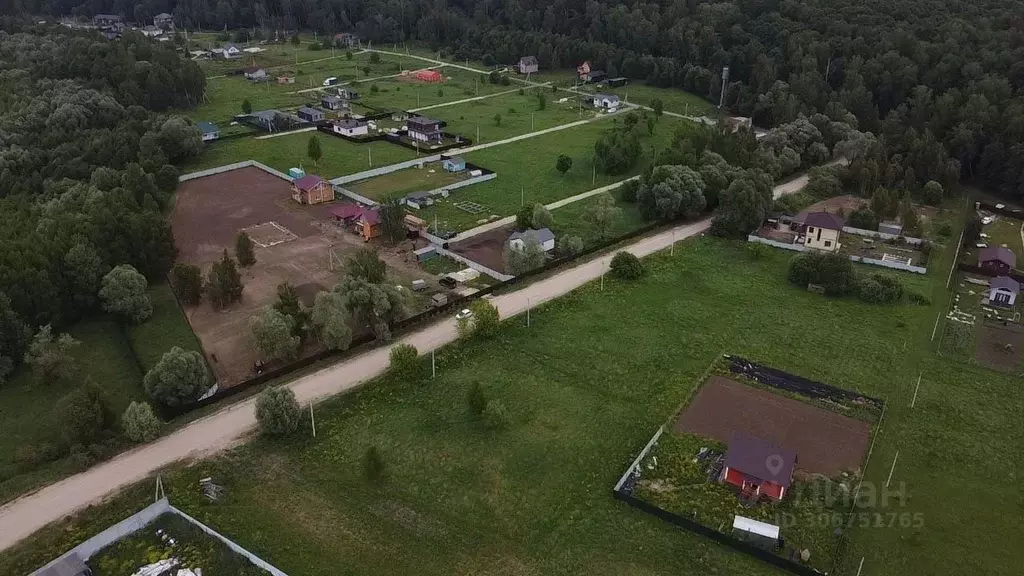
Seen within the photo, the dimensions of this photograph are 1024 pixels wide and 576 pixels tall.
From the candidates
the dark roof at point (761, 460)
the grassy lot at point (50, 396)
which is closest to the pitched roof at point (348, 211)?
the grassy lot at point (50, 396)

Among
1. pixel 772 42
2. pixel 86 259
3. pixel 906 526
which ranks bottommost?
pixel 906 526

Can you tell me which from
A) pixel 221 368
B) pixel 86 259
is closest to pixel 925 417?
pixel 221 368

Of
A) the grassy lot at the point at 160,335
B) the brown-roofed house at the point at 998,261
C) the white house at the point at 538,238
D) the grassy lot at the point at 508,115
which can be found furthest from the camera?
the grassy lot at the point at 508,115

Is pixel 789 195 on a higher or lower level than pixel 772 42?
lower

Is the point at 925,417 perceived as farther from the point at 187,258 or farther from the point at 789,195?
the point at 187,258

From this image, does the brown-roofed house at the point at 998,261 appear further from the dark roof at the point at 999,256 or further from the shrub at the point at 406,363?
the shrub at the point at 406,363

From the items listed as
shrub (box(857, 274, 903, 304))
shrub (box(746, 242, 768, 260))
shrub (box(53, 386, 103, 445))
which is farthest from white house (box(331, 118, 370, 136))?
shrub (box(857, 274, 903, 304))

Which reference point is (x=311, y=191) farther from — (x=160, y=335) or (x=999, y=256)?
(x=999, y=256)
